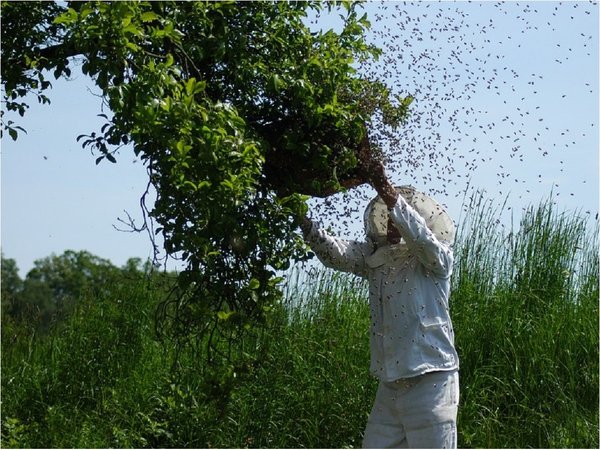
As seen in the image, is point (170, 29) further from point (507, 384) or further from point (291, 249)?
point (507, 384)

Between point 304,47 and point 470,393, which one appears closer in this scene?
point 304,47

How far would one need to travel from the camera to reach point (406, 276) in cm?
473

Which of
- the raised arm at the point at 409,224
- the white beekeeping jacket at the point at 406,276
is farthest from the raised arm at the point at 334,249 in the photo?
the raised arm at the point at 409,224

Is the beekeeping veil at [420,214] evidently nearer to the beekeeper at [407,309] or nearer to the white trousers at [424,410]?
the beekeeper at [407,309]

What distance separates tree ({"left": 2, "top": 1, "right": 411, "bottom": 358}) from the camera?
382 centimetres

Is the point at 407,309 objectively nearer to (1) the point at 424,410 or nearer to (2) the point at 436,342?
(2) the point at 436,342

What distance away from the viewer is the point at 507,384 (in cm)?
613

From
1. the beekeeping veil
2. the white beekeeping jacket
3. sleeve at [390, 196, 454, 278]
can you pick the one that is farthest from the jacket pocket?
the beekeeping veil

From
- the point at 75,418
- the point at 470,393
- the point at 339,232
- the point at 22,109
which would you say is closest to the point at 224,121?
the point at 339,232

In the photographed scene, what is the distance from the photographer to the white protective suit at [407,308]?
15.0 feet

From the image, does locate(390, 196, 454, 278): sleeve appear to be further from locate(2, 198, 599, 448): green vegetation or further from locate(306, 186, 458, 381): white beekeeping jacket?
locate(2, 198, 599, 448): green vegetation

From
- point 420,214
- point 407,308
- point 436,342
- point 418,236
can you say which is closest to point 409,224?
point 418,236

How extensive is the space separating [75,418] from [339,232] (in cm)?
269

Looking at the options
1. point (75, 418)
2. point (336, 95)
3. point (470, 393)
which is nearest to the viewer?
point (336, 95)
